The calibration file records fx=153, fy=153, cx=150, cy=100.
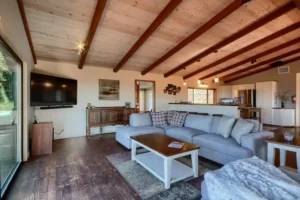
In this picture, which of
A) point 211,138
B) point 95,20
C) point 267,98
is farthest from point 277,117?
point 95,20

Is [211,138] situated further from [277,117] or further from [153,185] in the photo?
[277,117]

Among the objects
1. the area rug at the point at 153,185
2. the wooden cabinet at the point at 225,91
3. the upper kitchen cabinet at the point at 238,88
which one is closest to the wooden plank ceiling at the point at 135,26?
the upper kitchen cabinet at the point at 238,88

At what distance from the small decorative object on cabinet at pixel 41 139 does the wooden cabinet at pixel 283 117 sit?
8.47 metres

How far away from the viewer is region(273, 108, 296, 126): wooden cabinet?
6.38 m

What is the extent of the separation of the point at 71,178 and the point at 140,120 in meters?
2.25

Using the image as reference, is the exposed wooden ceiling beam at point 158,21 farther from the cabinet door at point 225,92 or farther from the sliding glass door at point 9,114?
the cabinet door at point 225,92

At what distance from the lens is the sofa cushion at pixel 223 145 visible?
2.45 m

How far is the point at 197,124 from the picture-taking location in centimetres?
384

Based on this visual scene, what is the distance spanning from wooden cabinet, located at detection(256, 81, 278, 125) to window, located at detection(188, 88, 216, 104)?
2.16 m

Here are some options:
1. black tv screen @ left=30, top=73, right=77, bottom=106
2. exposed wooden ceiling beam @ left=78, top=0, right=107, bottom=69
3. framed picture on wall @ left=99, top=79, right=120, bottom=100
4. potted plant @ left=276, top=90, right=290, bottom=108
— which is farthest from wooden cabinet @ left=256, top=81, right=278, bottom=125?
black tv screen @ left=30, top=73, right=77, bottom=106

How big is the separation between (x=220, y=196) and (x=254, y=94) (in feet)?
25.4

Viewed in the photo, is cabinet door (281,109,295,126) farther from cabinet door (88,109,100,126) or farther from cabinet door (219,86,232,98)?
cabinet door (88,109,100,126)

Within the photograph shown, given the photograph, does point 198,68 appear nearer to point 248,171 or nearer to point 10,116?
point 248,171

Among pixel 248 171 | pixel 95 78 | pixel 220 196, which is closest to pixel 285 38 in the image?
pixel 248 171
